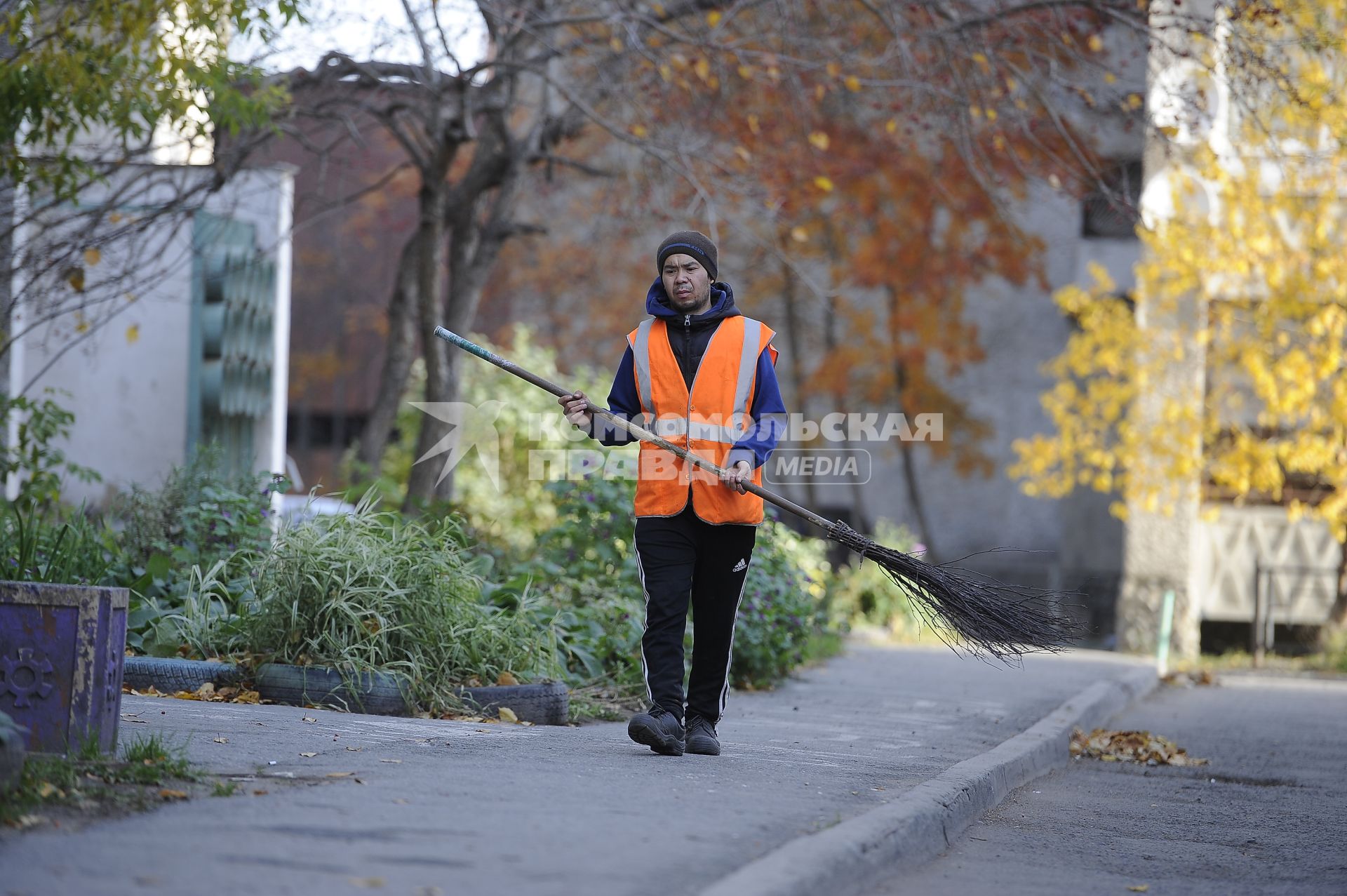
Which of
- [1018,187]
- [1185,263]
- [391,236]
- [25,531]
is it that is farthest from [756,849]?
[391,236]

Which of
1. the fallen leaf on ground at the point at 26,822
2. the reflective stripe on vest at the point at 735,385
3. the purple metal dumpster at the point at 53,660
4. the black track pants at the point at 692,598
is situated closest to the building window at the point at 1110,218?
the reflective stripe on vest at the point at 735,385

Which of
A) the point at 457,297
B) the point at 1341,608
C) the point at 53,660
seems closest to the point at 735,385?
the point at 53,660

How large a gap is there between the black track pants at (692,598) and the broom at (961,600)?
30cm

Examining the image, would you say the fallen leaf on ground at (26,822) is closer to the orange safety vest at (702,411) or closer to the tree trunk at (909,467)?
the orange safety vest at (702,411)

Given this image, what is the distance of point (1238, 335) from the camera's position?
→ 47.9 ft

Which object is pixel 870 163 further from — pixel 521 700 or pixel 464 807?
pixel 464 807

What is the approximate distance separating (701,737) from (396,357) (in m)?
7.16

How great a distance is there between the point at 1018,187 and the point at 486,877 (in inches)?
539

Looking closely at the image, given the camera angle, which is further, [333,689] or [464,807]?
[333,689]

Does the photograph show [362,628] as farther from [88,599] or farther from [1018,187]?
[1018,187]

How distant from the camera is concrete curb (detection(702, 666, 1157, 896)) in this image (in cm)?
365

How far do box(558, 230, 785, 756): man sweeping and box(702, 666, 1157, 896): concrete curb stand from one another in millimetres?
947

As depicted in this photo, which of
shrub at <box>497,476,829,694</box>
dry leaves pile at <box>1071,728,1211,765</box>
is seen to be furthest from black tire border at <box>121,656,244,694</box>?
dry leaves pile at <box>1071,728,1211,765</box>

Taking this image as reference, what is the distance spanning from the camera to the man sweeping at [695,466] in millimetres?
5582
